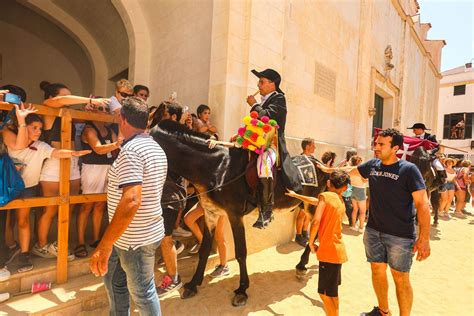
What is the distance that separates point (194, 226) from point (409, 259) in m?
2.95

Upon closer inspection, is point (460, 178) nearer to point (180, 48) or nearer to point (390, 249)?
point (390, 249)

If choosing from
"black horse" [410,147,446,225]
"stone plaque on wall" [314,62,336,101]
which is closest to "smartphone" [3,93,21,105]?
"stone plaque on wall" [314,62,336,101]

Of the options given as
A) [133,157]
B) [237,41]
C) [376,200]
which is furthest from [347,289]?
[237,41]

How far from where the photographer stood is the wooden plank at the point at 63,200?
2.98 meters

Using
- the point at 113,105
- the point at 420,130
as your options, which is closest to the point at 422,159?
the point at 420,130

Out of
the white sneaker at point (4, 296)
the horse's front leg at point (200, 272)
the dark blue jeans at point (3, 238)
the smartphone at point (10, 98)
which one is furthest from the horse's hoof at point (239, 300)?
the smartphone at point (10, 98)

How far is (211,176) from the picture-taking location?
10.8ft

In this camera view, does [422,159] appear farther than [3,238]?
Yes

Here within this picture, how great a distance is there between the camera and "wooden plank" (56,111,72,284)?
2984 millimetres

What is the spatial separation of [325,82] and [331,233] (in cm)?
613

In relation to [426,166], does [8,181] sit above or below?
below

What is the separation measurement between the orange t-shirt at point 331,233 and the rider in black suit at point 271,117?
0.86 m

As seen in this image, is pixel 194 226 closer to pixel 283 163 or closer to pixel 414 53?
pixel 283 163

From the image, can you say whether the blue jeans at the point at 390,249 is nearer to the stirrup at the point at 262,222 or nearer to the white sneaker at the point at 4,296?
the stirrup at the point at 262,222
